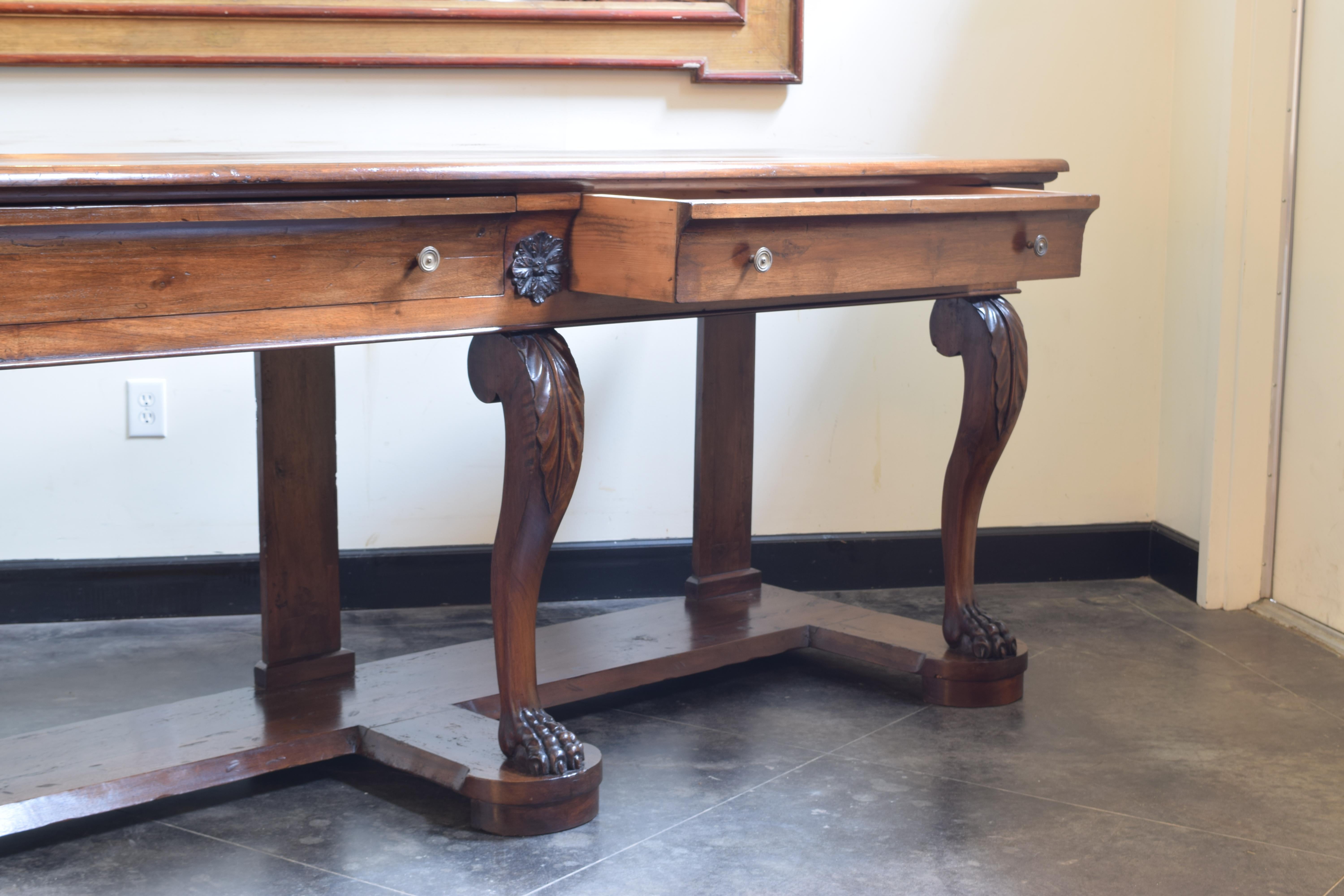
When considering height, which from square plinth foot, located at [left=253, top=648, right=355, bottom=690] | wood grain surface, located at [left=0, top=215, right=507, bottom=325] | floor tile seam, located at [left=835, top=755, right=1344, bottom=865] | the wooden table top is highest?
the wooden table top

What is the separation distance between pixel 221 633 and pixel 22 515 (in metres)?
0.42

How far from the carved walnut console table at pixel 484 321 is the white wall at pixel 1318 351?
71cm

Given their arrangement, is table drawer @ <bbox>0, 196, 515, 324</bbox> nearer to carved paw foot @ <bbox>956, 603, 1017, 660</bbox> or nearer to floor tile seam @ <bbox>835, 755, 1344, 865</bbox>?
floor tile seam @ <bbox>835, 755, 1344, 865</bbox>

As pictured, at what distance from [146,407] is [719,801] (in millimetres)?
1389

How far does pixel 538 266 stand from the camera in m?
1.62

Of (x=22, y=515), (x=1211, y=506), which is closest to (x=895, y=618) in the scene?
(x=1211, y=506)

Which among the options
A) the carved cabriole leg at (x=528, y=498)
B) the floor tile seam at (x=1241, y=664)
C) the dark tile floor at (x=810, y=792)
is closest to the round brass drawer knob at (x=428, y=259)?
the carved cabriole leg at (x=528, y=498)

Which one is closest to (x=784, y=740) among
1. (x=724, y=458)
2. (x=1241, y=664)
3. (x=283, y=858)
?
(x=724, y=458)

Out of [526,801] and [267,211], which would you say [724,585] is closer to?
[526,801]

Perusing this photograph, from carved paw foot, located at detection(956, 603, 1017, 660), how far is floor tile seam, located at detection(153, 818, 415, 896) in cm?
102

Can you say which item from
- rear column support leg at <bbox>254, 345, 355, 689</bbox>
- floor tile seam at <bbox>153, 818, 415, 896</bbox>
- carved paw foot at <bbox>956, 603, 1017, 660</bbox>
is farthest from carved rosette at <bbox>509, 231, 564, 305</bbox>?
carved paw foot at <bbox>956, 603, 1017, 660</bbox>

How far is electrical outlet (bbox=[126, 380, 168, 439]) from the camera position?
2.56 meters

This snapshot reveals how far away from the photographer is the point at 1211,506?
2.73 meters

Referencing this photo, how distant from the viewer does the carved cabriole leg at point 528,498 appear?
163 centimetres
